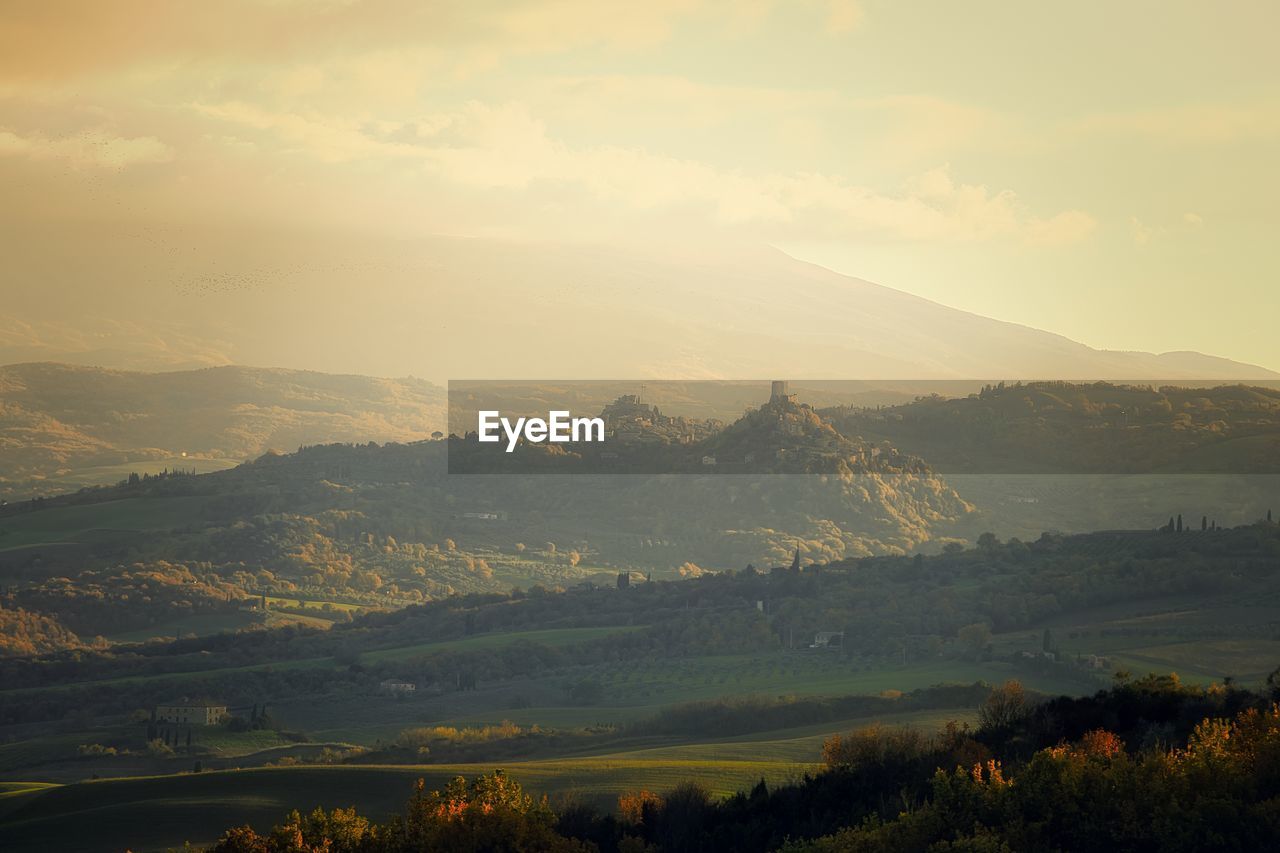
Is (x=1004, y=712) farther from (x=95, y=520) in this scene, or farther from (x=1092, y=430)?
(x=1092, y=430)

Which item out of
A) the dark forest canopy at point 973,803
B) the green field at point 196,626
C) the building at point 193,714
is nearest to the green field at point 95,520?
the green field at point 196,626

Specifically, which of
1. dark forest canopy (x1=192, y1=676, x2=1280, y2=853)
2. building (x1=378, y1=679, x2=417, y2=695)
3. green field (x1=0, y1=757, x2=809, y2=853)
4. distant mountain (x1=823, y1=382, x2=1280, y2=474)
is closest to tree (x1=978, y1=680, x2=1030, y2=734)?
dark forest canopy (x1=192, y1=676, x2=1280, y2=853)

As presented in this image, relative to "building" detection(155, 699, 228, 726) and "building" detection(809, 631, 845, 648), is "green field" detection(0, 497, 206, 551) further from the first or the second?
"building" detection(809, 631, 845, 648)

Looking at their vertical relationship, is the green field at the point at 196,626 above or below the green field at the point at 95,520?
below

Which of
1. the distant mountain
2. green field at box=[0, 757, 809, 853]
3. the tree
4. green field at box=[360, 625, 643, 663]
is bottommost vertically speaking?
green field at box=[360, 625, 643, 663]

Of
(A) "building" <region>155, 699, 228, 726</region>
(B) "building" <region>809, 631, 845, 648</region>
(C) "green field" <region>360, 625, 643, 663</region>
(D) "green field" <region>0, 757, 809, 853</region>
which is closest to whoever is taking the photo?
(D) "green field" <region>0, 757, 809, 853</region>

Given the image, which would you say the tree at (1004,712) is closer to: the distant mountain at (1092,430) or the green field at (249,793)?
the green field at (249,793)
